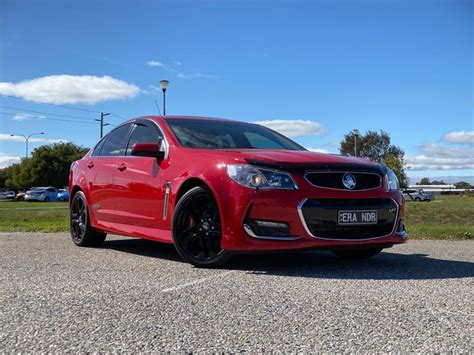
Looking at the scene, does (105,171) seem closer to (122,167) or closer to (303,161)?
(122,167)

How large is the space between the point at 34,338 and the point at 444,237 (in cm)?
751

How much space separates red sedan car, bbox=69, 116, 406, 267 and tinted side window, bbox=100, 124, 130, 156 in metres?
0.51

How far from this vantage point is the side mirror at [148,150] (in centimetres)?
536

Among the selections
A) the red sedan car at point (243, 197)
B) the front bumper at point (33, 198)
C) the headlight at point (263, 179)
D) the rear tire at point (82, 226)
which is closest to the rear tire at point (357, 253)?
the red sedan car at point (243, 197)

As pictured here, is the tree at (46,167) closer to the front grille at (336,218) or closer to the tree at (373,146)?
the tree at (373,146)

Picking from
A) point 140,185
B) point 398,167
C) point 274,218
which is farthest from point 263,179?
point 398,167

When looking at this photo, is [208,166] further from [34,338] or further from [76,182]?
[76,182]

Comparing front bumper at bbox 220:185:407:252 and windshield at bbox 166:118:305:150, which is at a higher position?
windshield at bbox 166:118:305:150

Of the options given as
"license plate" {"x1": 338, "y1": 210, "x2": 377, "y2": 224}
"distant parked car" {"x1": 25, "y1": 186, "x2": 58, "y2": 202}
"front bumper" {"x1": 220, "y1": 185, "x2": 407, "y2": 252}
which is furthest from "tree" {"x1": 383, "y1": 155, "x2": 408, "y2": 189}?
"front bumper" {"x1": 220, "y1": 185, "x2": 407, "y2": 252}

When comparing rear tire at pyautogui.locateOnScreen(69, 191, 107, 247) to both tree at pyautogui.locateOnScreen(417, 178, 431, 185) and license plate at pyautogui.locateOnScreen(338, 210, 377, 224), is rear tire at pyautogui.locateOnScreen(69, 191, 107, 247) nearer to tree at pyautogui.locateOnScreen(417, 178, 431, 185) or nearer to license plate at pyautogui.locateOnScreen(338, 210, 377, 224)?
license plate at pyautogui.locateOnScreen(338, 210, 377, 224)

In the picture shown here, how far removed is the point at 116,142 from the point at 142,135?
0.68m

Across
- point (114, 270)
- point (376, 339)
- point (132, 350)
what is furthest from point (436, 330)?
point (114, 270)

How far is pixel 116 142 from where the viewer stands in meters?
6.74

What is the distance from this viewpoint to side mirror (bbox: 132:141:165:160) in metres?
5.36
